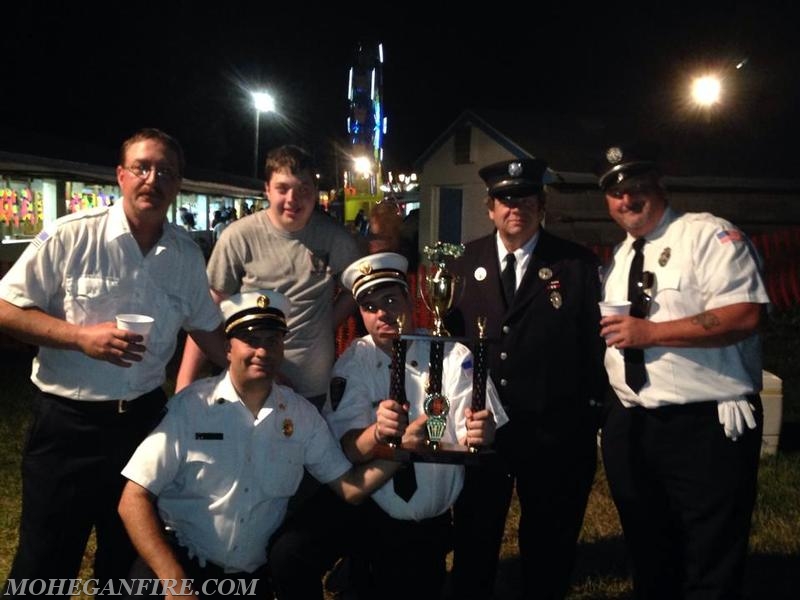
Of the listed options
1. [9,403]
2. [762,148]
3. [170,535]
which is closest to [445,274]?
[170,535]

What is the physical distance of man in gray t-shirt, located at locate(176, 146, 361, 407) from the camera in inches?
161

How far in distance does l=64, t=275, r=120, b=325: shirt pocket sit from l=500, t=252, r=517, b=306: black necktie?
6.09 feet

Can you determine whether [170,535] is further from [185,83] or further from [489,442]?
[185,83]

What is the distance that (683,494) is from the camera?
3525 millimetres

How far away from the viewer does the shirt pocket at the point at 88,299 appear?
3.29m

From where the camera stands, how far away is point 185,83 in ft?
170

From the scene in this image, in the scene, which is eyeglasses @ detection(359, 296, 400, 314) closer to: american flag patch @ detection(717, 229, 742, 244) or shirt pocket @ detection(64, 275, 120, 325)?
shirt pocket @ detection(64, 275, 120, 325)

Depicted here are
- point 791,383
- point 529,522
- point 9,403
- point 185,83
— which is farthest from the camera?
point 185,83

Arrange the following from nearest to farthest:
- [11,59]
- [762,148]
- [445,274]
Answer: [445,274] → [762,148] → [11,59]

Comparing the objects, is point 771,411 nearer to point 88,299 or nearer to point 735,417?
point 735,417

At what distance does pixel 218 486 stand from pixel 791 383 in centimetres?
828

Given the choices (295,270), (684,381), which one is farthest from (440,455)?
(295,270)

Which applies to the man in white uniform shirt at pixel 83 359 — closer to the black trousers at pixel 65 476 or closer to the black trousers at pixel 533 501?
the black trousers at pixel 65 476

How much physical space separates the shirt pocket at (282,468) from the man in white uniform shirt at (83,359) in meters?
0.59
